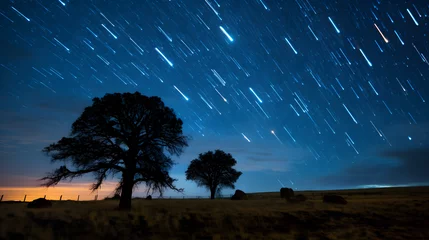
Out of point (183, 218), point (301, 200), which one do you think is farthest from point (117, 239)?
point (301, 200)

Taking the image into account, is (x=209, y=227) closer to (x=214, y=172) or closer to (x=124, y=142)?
(x=124, y=142)

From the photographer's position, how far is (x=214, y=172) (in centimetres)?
5353

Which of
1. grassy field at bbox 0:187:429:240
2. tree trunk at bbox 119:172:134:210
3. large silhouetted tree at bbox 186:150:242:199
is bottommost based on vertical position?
grassy field at bbox 0:187:429:240

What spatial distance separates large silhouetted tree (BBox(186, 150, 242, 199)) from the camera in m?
53.2

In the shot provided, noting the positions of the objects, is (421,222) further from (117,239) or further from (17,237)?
(17,237)

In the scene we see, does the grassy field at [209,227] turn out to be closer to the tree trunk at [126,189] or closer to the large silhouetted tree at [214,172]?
the tree trunk at [126,189]

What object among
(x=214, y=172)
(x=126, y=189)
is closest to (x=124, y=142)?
(x=126, y=189)

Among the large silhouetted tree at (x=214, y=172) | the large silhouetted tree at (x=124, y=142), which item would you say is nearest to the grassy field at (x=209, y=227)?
the large silhouetted tree at (x=124, y=142)

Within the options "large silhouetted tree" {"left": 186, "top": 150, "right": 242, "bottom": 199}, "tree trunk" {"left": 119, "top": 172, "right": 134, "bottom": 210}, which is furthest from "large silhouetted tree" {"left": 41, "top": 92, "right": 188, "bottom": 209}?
"large silhouetted tree" {"left": 186, "top": 150, "right": 242, "bottom": 199}

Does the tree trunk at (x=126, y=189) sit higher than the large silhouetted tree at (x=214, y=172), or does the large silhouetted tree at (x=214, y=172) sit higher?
the large silhouetted tree at (x=214, y=172)

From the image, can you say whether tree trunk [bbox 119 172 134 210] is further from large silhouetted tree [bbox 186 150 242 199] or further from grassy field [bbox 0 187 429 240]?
large silhouetted tree [bbox 186 150 242 199]

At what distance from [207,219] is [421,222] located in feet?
48.7

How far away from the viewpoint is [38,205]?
2452cm

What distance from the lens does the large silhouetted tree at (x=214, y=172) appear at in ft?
174
